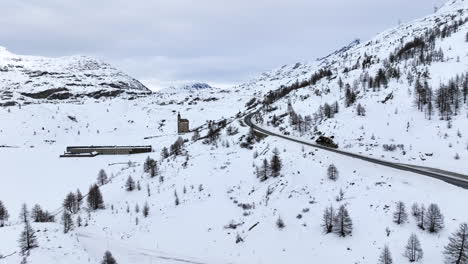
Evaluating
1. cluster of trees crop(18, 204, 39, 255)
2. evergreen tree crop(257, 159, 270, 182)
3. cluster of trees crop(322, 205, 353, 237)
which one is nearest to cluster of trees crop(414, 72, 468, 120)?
evergreen tree crop(257, 159, 270, 182)

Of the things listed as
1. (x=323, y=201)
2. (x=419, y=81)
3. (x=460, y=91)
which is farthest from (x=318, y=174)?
(x=419, y=81)

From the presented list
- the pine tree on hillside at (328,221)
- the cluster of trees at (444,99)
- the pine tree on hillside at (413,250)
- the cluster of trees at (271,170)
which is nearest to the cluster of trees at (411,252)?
the pine tree on hillside at (413,250)

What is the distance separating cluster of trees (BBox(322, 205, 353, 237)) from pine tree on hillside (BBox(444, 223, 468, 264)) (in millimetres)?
5733

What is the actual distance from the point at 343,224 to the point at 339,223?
0.86 feet

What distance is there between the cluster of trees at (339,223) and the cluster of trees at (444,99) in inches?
997

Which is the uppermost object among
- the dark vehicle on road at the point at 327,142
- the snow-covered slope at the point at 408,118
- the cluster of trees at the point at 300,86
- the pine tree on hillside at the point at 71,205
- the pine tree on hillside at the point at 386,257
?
the cluster of trees at the point at 300,86

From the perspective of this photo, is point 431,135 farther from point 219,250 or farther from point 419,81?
point 219,250

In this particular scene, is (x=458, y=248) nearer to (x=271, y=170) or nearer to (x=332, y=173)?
(x=332, y=173)

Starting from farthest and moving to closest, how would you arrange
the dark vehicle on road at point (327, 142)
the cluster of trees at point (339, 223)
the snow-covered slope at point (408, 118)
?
1. the dark vehicle on road at point (327, 142)
2. the snow-covered slope at point (408, 118)
3. the cluster of trees at point (339, 223)

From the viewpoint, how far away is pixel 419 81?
5134cm

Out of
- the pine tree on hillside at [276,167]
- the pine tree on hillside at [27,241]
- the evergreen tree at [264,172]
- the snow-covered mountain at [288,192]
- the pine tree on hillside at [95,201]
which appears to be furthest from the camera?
the pine tree on hillside at [95,201]

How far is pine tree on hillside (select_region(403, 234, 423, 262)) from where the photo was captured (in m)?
16.2

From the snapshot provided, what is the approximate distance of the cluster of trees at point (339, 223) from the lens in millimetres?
20469

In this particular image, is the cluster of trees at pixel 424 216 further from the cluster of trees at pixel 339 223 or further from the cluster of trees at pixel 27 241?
the cluster of trees at pixel 27 241
